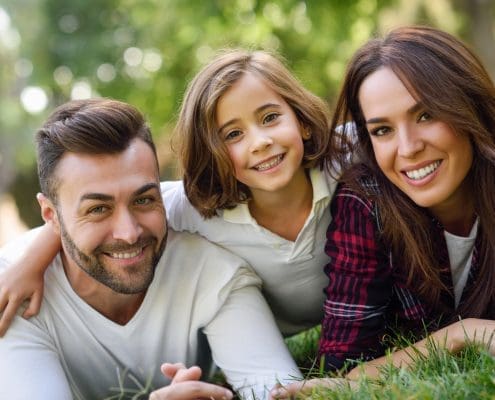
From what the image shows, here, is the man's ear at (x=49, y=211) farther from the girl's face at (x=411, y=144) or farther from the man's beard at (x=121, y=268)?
the girl's face at (x=411, y=144)

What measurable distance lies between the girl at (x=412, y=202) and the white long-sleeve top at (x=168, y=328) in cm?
33

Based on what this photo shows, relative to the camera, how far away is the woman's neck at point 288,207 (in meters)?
3.43

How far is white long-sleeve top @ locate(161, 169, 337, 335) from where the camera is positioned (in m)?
3.38

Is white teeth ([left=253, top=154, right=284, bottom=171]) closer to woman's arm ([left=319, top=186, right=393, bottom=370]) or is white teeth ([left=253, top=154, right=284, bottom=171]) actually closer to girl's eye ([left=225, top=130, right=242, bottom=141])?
girl's eye ([left=225, top=130, right=242, bottom=141])

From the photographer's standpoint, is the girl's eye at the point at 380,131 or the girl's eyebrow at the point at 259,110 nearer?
the girl's eye at the point at 380,131

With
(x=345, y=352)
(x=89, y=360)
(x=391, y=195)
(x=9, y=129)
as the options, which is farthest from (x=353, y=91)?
(x=9, y=129)

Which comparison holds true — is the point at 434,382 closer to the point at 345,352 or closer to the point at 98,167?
the point at 345,352

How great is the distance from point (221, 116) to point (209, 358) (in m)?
1.21

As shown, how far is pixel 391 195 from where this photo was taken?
10.3 ft

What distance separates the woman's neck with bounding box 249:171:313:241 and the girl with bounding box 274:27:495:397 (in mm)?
173

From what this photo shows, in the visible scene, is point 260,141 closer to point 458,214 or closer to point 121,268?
point 121,268

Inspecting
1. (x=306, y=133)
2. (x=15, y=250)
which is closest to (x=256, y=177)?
(x=306, y=133)

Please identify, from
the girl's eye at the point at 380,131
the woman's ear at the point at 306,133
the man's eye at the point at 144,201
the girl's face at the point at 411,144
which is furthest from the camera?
the woman's ear at the point at 306,133

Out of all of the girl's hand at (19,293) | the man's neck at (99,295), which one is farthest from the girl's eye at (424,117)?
the girl's hand at (19,293)
